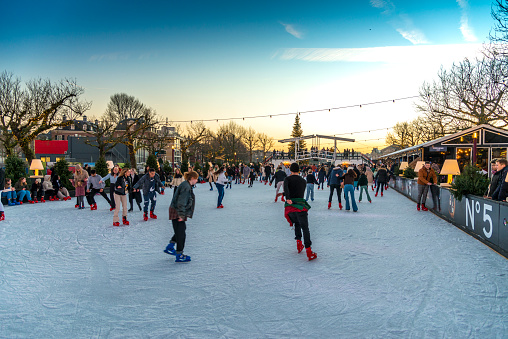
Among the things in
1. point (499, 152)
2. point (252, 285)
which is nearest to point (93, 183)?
point (252, 285)

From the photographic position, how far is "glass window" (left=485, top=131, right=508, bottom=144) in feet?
61.0

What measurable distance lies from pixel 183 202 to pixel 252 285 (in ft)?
6.01

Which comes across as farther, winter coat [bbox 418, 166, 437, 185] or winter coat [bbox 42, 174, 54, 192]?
winter coat [bbox 42, 174, 54, 192]

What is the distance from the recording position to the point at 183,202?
553 centimetres

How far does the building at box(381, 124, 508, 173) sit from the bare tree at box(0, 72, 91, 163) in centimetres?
2270

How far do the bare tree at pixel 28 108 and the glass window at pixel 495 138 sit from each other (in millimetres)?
24857

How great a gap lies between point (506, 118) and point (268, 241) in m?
20.9

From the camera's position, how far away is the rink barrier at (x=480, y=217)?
20.0ft

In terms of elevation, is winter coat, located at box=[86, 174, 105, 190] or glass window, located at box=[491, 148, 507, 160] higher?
glass window, located at box=[491, 148, 507, 160]

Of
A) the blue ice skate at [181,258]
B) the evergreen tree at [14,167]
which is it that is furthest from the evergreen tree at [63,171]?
the blue ice skate at [181,258]

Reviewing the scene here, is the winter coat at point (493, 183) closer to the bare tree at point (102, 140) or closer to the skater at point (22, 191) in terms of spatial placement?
the skater at point (22, 191)

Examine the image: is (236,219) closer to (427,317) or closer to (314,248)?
(314,248)

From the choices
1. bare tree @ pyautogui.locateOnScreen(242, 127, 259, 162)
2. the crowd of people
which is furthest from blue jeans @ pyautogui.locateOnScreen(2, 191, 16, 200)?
bare tree @ pyautogui.locateOnScreen(242, 127, 259, 162)

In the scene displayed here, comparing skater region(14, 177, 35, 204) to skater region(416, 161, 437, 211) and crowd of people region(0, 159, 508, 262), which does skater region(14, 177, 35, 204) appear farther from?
skater region(416, 161, 437, 211)
